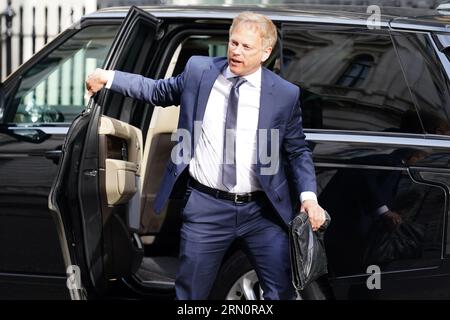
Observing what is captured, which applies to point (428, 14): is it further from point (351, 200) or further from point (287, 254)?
point (287, 254)

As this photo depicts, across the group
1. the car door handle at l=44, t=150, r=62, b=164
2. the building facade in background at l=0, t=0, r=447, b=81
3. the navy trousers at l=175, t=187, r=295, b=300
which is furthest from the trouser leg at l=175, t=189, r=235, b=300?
the building facade in background at l=0, t=0, r=447, b=81

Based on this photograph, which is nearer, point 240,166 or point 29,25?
point 240,166

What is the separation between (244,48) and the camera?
14.6ft

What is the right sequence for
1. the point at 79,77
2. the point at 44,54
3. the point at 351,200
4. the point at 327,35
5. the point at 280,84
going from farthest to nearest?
the point at 79,77
the point at 44,54
the point at 327,35
the point at 351,200
the point at 280,84

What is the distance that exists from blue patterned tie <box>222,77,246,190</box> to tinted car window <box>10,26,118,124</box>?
1375 mm

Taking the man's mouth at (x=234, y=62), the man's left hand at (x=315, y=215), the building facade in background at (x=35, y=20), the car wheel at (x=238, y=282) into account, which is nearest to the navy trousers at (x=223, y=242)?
the man's left hand at (x=315, y=215)

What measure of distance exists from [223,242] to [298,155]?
0.53 m

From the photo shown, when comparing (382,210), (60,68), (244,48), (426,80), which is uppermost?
(244,48)

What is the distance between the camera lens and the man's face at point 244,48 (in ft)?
14.5

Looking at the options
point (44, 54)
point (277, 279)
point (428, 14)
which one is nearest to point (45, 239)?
point (44, 54)

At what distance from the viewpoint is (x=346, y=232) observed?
4.91 m

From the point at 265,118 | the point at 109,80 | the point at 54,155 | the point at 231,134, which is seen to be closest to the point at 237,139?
the point at 231,134

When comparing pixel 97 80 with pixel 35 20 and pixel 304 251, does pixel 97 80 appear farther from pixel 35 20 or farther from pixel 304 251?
pixel 35 20

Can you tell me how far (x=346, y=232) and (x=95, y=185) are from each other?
1.25 metres
